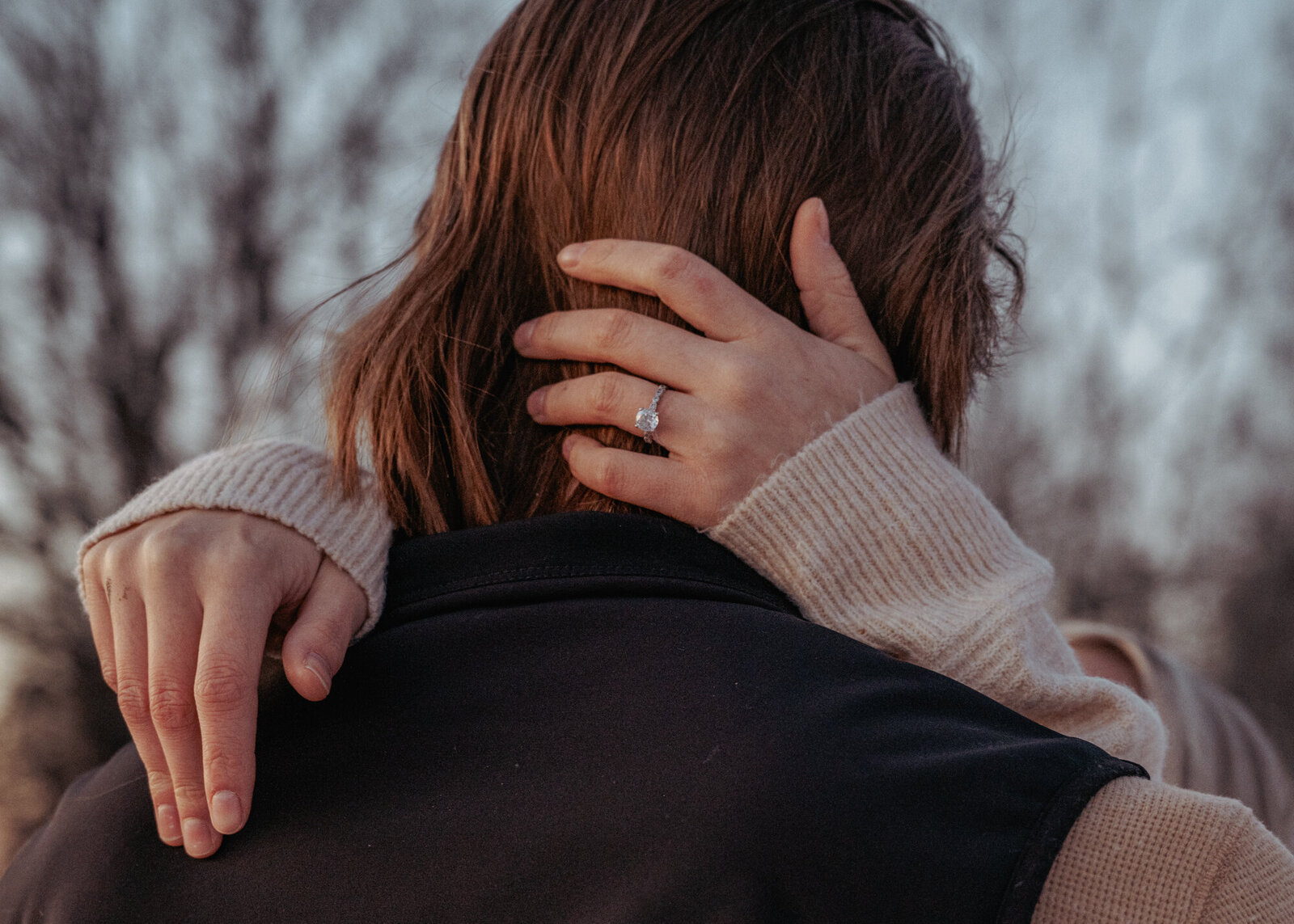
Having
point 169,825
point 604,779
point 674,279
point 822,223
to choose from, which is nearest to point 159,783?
point 169,825

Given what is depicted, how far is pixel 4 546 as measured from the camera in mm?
6723

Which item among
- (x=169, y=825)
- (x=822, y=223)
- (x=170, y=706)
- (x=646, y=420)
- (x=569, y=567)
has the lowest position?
(x=169, y=825)

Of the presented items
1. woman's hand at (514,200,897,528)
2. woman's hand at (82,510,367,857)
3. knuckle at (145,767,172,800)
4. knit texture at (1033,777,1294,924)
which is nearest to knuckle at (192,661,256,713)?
woman's hand at (82,510,367,857)

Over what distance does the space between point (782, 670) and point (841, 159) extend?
72 centimetres

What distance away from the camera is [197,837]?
895 mm

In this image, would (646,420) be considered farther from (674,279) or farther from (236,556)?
A: (236,556)

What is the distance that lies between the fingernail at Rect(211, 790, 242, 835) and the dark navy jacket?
0.20ft

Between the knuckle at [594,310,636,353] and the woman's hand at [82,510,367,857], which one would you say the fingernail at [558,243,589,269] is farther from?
the woman's hand at [82,510,367,857]

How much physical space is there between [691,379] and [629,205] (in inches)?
9.5

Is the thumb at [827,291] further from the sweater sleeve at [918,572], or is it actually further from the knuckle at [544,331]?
the knuckle at [544,331]

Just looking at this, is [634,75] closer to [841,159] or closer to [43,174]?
[841,159]

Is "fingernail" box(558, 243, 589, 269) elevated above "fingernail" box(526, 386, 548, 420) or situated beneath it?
elevated above

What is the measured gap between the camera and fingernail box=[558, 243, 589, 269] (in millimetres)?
1168

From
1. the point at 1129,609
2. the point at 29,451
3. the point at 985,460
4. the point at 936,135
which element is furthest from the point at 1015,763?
the point at 1129,609
